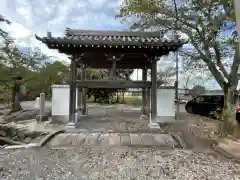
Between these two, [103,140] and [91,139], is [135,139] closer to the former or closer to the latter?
[103,140]

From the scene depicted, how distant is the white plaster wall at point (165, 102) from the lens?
11.0m

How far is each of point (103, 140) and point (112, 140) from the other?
0.27 meters

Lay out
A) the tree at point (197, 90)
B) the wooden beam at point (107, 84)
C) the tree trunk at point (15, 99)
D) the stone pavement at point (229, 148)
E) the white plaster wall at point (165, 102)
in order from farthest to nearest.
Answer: the tree at point (197, 90), the tree trunk at point (15, 99), the white plaster wall at point (165, 102), the wooden beam at point (107, 84), the stone pavement at point (229, 148)

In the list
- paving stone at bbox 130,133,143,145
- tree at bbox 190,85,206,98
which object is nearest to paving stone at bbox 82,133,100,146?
paving stone at bbox 130,133,143,145

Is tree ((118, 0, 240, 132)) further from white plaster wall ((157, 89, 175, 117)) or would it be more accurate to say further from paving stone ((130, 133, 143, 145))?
paving stone ((130, 133, 143, 145))

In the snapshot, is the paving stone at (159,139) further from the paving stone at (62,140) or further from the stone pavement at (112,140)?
the paving stone at (62,140)

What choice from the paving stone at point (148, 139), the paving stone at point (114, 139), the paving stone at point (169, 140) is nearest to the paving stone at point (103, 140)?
the paving stone at point (114, 139)

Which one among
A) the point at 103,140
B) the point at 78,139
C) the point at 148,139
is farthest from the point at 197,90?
the point at 78,139

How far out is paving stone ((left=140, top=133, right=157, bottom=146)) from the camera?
7650mm

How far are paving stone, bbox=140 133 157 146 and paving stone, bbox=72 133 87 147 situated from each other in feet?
6.07

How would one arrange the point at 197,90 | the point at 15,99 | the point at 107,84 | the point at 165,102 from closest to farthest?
the point at 107,84, the point at 165,102, the point at 15,99, the point at 197,90

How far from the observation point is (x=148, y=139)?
26.1 feet

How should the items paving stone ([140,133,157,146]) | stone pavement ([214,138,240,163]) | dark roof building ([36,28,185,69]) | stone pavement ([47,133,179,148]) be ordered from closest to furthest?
stone pavement ([214,138,240,163])
stone pavement ([47,133,179,148])
paving stone ([140,133,157,146])
dark roof building ([36,28,185,69])

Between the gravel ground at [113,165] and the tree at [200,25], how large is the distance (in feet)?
23.3
